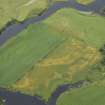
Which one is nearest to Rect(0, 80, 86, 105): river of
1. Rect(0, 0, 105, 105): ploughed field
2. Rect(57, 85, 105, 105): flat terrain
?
Rect(0, 0, 105, 105): ploughed field

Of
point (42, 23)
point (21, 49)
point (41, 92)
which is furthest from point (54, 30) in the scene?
point (41, 92)

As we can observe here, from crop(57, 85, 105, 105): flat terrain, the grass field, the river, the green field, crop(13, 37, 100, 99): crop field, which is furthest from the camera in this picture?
the grass field

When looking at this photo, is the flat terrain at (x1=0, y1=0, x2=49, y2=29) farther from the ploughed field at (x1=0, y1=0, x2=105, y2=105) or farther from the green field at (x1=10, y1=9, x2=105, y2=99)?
the green field at (x1=10, y1=9, x2=105, y2=99)

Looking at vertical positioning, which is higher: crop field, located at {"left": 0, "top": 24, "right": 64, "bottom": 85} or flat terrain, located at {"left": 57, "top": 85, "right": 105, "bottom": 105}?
crop field, located at {"left": 0, "top": 24, "right": 64, "bottom": 85}

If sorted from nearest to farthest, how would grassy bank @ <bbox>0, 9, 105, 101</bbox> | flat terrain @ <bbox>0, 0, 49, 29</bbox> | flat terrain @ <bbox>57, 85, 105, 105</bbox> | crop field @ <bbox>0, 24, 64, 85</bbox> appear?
flat terrain @ <bbox>57, 85, 105, 105</bbox> < grassy bank @ <bbox>0, 9, 105, 101</bbox> < crop field @ <bbox>0, 24, 64, 85</bbox> < flat terrain @ <bbox>0, 0, 49, 29</bbox>

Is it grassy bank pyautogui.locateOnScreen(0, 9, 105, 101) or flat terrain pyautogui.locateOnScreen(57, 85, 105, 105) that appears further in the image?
grassy bank pyautogui.locateOnScreen(0, 9, 105, 101)

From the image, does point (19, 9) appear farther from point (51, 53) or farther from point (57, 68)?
point (57, 68)

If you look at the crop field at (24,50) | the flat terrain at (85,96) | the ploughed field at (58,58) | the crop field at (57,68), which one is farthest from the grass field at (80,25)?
the flat terrain at (85,96)

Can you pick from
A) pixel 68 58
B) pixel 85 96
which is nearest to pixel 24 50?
pixel 68 58

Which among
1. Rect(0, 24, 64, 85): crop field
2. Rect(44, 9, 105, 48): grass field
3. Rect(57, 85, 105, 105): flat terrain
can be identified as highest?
Rect(0, 24, 64, 85): crop field
